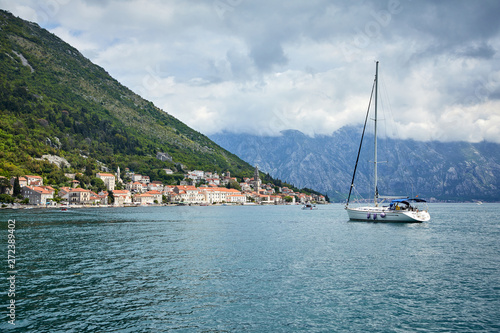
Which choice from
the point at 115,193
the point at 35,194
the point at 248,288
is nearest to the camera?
the point at 248,288

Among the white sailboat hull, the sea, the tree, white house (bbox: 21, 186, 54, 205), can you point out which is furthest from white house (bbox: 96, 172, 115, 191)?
the sea

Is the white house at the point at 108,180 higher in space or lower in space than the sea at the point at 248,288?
higher

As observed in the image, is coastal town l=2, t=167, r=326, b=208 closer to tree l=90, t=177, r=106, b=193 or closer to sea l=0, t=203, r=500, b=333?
tree l=90, t=177, r=106, b=193

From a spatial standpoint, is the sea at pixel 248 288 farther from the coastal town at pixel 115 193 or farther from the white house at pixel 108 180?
the white house at pixel 108 180

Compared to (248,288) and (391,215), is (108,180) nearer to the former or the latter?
(391,215)

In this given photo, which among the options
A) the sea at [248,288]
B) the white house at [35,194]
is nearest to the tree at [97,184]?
the white house at [35,194]

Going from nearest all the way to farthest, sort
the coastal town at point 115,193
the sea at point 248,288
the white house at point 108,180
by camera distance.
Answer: the sea at point 248,288 < the coastal town at point 115,193 < the white house at point 108,180

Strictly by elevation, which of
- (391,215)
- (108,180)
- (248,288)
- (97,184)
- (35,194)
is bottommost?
(248,288)

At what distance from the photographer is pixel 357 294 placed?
58.8 ft

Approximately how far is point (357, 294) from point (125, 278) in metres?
12.9

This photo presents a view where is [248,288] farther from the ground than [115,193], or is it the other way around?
[115,193]

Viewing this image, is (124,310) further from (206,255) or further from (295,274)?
(206,255)

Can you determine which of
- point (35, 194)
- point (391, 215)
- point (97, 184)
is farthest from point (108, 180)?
point (391, 215)

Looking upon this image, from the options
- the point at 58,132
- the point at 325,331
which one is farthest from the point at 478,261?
the point at 58,132
